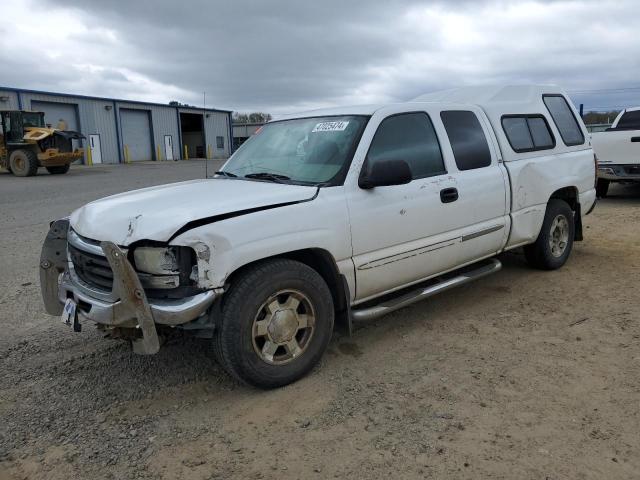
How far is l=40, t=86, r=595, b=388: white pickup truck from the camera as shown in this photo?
9.94 ft

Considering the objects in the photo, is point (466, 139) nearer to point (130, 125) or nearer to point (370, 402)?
point (370, 402)

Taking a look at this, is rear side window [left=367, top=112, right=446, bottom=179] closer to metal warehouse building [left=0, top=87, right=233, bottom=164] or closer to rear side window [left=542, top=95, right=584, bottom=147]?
rear side window [left=542, top=95, right=584, bottom=147]

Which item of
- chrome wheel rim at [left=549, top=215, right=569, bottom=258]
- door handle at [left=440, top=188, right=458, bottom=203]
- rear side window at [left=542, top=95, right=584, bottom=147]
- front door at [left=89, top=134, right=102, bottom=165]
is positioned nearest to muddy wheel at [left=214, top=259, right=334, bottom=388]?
door handle at [left=440, top=188, right=458, bottom=203]

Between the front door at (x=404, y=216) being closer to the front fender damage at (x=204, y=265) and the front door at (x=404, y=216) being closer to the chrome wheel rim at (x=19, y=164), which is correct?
the front fender damage at (x=204, y=265)

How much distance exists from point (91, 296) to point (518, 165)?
3879 millimetres

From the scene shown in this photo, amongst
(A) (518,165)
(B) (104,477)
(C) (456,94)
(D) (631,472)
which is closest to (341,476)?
(B) (104,477)

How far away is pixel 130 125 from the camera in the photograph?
1451 inches

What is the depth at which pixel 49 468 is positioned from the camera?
267cm

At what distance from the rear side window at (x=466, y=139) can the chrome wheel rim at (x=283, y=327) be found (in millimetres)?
1935

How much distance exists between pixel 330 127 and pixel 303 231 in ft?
3.64

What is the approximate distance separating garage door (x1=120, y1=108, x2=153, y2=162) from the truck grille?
34918mm

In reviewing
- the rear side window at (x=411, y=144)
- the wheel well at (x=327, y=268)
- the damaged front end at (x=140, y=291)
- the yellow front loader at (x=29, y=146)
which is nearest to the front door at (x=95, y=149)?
the yellow front loader at (x=29, y=146)

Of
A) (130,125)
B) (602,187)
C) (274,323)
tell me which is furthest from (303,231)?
(130,125)

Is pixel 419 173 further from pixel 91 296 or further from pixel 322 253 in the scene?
pixel 91 296
